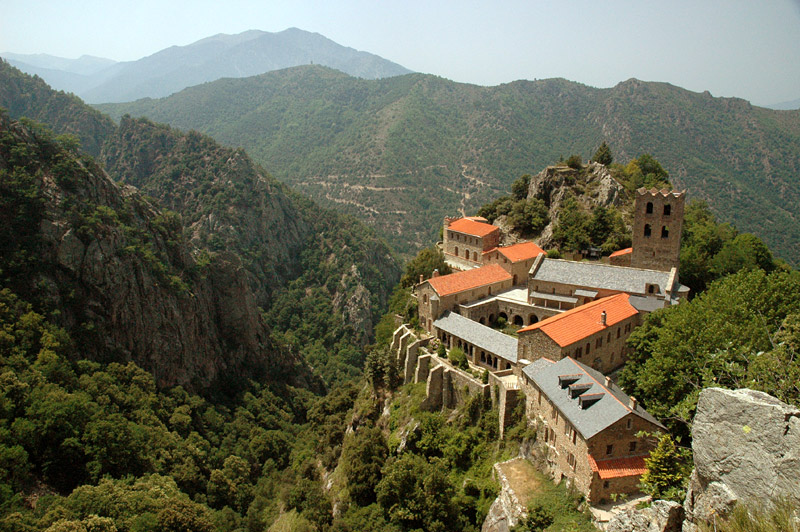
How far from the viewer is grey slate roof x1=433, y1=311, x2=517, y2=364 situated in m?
38.2

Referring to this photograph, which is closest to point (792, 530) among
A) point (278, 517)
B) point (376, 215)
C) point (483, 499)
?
point (483, 499)

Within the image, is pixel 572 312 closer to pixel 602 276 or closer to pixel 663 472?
pixel 602 276

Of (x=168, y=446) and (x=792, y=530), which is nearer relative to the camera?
(x=792, y=530)


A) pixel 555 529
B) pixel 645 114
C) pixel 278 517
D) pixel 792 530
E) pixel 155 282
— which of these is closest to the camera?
pixel 792 530

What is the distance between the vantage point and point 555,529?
25.8 m

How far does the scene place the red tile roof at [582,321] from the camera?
3472 centimetres

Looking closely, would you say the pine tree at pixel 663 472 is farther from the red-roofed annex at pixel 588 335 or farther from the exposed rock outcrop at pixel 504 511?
the red-roofed annex at pixel 588 335

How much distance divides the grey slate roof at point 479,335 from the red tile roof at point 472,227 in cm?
1559

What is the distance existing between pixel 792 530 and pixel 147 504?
4191 centimetres

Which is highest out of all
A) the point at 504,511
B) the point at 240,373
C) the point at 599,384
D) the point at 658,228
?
the point at 658,228

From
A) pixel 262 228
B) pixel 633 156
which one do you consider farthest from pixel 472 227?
pixel 633 156

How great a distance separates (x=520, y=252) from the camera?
5228cm

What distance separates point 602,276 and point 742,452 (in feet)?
106

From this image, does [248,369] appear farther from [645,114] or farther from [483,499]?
[645,114]
